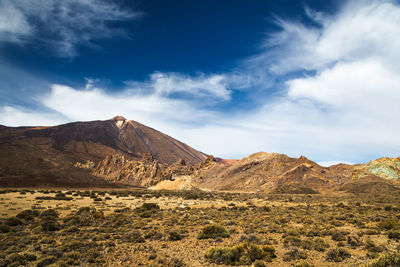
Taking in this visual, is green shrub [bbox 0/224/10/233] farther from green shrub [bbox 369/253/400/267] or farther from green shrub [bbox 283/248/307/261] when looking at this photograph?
green shrub [bbox 369/253/400/267]

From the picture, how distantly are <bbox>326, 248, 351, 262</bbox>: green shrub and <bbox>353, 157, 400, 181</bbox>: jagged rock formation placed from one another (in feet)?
257

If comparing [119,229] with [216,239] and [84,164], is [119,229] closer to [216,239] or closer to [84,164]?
Answer: [216,239]

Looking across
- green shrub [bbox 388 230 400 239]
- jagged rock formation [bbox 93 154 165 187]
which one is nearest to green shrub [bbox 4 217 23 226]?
green shrub [bbox 388 230 400 239]

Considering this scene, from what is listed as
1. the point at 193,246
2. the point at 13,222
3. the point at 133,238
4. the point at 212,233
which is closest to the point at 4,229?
the point at 13,222

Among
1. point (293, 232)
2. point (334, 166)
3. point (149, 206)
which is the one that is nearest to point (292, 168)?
point (334, 166)

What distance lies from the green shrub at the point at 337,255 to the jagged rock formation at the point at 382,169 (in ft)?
257

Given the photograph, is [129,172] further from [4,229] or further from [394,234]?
[394,234]

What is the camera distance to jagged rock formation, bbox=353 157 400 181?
70.2 meters

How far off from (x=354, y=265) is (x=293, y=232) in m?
5.81

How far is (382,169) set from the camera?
7306cm

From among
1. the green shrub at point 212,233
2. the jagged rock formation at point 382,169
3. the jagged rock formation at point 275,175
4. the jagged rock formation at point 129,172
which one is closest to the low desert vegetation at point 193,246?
the green shrub at point 212,233

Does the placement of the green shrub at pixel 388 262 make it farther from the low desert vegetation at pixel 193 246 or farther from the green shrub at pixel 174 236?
the green shrub at pixel 174 236

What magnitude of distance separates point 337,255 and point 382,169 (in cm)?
8286

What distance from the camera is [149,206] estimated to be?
31.0 m
